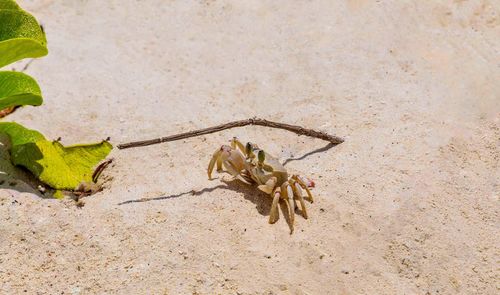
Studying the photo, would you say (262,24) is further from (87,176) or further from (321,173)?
(87,176)

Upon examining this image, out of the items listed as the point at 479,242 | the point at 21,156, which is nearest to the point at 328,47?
the point at 479,242

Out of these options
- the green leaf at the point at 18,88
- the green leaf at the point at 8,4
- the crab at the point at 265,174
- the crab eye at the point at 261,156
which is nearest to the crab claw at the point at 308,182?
the crab at the point at 265,174

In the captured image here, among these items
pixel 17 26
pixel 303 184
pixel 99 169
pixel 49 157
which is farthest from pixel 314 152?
pixel 17 26

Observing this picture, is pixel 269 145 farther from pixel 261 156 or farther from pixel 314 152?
pixel 261 156

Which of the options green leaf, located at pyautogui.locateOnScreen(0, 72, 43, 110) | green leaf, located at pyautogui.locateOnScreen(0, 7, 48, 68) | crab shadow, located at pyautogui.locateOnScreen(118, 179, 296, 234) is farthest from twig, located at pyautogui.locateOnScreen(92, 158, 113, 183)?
green leaf, located at pyautogui.locateOnScreen(0, 7, 48, 68)

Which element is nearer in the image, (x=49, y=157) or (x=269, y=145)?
(x=49, y=157)

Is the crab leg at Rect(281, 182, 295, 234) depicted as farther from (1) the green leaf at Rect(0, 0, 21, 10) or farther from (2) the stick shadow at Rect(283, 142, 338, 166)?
(1) the green leaf at Rect(0, 0, 21, 10)
